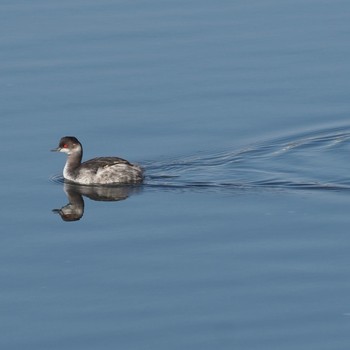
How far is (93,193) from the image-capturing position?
751 inches

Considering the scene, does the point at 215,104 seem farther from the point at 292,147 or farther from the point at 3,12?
the point at 3,12

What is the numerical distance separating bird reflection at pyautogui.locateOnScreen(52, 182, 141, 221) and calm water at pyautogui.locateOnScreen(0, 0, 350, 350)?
1.7 inches

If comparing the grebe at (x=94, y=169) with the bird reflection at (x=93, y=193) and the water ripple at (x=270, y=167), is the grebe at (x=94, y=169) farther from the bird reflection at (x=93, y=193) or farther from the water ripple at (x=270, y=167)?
the water ripple at (x=270, y=167)

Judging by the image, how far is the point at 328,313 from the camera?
13.5 m

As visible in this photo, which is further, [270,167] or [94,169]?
[270,167]

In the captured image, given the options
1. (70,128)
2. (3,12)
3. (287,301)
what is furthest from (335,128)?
(3,12)

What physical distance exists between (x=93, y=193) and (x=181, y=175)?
131 centimetres

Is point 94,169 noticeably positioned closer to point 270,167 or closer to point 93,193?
point 93,193

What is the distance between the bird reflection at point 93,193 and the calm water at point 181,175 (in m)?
0.04

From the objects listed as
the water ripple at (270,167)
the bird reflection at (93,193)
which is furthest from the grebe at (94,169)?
the water ripple at (270,167)

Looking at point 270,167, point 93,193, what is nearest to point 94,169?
point 93,193

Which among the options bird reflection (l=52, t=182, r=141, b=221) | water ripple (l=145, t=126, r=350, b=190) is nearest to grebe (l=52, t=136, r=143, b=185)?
bird reflection (l=52, t=182, r=141, b=221)

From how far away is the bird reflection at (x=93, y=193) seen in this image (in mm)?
18203

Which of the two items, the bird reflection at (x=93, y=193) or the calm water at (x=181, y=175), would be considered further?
the bird reflection at (x=93, y=193)
